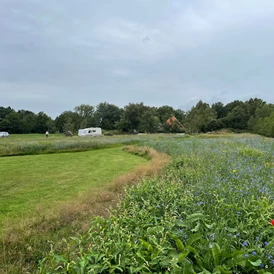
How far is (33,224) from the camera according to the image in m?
3.43

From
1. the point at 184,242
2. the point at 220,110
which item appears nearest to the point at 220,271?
the point at 184,242

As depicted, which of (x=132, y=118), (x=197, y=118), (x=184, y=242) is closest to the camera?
(x=184, y=242)

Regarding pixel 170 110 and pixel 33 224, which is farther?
pixel 170 110

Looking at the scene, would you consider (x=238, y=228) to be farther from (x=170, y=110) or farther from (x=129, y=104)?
(x=170, y=110)

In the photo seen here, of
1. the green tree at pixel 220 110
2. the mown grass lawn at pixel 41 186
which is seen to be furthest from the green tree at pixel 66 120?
the mown grass lawn at pixel 41 186

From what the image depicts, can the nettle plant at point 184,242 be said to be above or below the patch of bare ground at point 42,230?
above

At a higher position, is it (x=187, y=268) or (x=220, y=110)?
(x=220, y=110)

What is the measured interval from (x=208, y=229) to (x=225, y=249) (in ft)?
1.59

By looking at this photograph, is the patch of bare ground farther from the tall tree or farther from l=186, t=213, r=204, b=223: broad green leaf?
the tall tree

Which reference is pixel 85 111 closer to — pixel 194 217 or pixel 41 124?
pixel 41 124

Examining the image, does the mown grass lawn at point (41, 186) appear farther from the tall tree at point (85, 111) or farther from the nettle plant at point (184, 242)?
the tall tree at point (85, 111)

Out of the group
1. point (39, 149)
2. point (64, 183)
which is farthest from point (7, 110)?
point (64, 183)

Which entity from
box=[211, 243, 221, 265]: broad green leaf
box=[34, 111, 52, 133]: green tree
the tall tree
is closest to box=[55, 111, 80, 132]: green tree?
box=[34, 111, 52, 133]: green tree

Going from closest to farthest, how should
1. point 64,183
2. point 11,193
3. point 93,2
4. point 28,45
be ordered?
point 11,193, point 64,183, point 93,2, point 28,45
